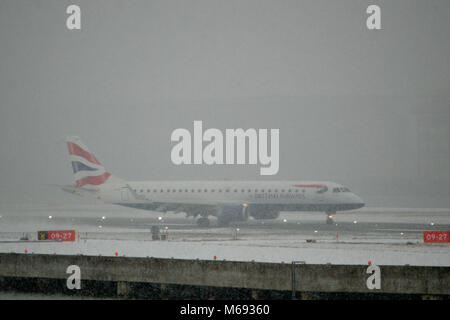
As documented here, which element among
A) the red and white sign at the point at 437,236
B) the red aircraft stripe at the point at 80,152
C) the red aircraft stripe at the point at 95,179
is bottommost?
the red and white sign at the point at 437,236

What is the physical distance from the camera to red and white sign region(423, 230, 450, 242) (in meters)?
33.9

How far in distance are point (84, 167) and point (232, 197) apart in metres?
18.0

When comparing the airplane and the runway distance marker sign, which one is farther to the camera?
the airplane

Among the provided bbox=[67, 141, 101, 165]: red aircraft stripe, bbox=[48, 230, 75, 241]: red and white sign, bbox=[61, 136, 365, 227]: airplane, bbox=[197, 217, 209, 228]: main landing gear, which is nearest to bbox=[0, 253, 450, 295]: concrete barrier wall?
bbox=[48, 230, 75, 241]: red and white sign

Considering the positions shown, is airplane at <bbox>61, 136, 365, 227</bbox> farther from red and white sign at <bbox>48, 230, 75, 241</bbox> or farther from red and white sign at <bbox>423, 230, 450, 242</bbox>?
red and white sign at <bbox>48, 230, 75, 241</bbox>

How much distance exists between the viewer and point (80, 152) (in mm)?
66062

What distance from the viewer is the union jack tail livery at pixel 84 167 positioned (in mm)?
64312

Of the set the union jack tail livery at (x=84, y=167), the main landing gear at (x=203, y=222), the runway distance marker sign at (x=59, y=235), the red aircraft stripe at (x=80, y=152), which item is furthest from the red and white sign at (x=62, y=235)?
the red aircraft stripe at (x=80, y=152)

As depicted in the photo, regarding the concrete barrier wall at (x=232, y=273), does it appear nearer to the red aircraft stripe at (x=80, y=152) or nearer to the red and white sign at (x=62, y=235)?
the red and white sign at (x=62, y=235)

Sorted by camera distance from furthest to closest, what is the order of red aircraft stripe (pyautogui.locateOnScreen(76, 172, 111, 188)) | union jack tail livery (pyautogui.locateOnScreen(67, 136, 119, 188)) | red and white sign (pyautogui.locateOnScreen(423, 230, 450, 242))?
1. union jack tail livery (pyautogui.locateOnScreen(67, 136, 119, 188))
2. red aircraft stripe (pyautogui.locateOnScreen(76, 172, 111, 188))
3. red and white sign (pyautogui.locateOnScreen(423, 230, 450, 242))

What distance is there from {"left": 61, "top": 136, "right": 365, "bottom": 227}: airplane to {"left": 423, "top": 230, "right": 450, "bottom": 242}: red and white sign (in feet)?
69.0

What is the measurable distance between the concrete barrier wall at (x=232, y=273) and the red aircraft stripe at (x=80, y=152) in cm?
4349
